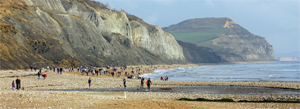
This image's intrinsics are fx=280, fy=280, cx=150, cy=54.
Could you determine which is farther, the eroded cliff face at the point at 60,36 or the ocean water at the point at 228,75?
the eroded cliff face at the point at 60,36

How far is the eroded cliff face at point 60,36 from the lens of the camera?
191 ft

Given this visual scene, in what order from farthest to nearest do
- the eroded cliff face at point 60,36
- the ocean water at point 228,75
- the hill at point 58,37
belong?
the eroded cliff face at point 60,36, the hill at point 58,37, the ocean water at point 228,75

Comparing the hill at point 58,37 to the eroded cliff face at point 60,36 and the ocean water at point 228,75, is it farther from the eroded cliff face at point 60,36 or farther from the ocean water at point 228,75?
the ocean water at point 228,75

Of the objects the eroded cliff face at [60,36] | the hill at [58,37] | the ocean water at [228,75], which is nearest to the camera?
the ocean water at [228,75]

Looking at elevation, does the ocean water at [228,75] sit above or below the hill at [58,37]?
below

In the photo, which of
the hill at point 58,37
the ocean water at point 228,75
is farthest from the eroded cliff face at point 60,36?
the ocean water at point 228,75

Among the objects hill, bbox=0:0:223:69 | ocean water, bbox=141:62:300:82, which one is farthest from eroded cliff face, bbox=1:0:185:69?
ocean water, bbox=141:62:300:82

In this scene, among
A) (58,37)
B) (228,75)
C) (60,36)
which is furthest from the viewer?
(60,36)

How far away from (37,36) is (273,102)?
58254 mm

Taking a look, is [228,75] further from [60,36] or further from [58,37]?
[60,36]

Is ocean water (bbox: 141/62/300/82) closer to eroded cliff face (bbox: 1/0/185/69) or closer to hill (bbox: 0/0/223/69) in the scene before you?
hill (bbox: 0/0/223/69)

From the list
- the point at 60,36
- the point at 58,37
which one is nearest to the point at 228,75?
the point at 58,37

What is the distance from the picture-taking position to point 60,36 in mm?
72750

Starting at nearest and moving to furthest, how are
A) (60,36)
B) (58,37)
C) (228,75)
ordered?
(228,75)
(58,37)
(60,36)
